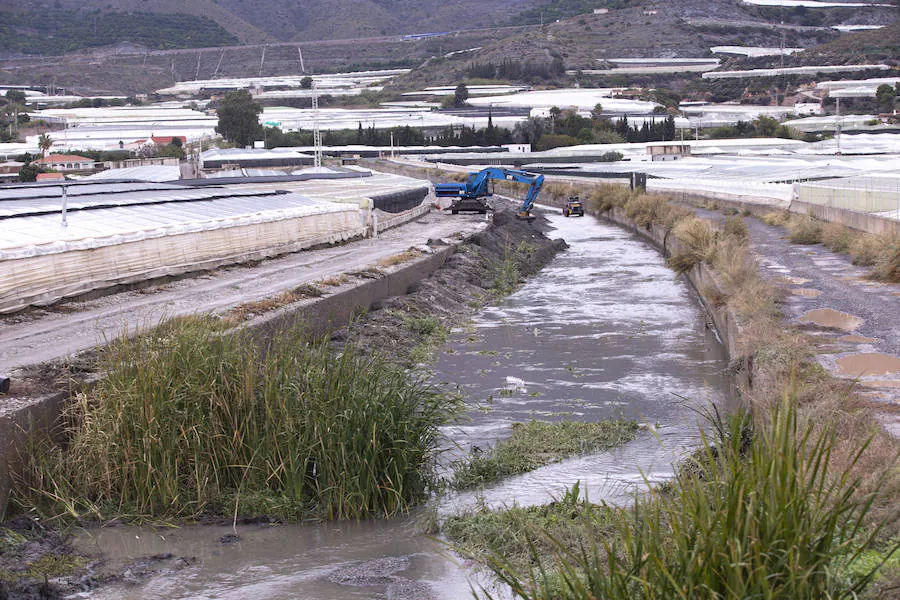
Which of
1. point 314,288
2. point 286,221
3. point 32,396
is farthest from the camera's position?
point 286,221

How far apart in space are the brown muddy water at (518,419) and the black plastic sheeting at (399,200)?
1126 cm

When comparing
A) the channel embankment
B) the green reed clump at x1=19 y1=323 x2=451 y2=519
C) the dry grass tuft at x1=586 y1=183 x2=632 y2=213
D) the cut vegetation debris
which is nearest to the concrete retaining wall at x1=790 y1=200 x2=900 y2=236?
the channel embankment

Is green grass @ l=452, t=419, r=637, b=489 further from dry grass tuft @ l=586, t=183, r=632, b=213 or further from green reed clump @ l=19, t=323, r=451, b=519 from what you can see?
dry grass tuft @ l=586, t=183, r=632, b=213

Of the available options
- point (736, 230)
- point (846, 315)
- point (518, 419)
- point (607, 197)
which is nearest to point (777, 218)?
point (736, 230)

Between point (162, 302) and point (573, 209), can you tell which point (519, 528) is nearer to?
point (162, 302)

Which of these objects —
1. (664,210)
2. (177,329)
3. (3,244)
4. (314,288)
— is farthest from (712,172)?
(177,329)

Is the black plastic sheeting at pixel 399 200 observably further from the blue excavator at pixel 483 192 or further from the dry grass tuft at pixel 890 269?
the dry grass tuft at pixel 890 269

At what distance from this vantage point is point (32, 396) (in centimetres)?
1170

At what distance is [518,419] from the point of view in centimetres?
1631

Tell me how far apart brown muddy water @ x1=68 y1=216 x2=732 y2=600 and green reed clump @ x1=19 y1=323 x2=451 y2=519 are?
1.16 ft

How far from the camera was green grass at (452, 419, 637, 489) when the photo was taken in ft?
41.4

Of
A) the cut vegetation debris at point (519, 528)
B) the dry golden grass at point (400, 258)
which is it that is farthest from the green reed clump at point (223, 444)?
the dry golden grass at point (400, 258)

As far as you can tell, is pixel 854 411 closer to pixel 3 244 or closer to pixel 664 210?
pixel 3 244

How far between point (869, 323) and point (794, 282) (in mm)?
6176
